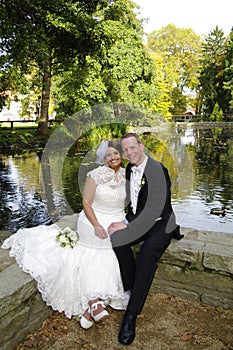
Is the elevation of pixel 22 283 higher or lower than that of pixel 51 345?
higher

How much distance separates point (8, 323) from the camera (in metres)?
2.01

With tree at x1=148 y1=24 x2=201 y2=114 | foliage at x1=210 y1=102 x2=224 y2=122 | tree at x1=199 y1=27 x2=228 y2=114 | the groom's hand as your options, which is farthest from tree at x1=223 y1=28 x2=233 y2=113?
the groom's hand

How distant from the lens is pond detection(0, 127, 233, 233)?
19.0 feet

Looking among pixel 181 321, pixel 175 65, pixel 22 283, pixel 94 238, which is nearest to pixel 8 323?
pixel 22 283

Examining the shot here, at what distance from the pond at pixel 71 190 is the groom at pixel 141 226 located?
305cm

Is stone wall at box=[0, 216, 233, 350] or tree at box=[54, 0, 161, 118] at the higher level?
tree at box=[54, 0, 161, 118]

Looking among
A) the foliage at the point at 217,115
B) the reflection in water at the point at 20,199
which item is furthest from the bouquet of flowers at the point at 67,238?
the foliage at the point at 217,115

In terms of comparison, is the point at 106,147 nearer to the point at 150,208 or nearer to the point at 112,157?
the point at 112,157

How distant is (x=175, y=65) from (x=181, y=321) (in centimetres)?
3972

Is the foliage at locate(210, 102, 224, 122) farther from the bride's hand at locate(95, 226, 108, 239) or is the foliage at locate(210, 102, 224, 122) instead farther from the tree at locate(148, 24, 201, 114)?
the bride's hand at locate(95, 226, 108, 239)

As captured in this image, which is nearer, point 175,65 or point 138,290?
point 138,290

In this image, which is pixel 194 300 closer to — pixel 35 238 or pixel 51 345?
pixel 51 345

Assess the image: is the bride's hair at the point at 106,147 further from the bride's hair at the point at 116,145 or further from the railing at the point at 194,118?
the railing at the point at 194,118

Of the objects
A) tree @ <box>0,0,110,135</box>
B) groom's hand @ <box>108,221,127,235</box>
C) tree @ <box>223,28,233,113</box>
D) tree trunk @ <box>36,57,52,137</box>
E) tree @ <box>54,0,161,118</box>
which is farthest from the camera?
tree @ <box>223,28,233,113</box>
